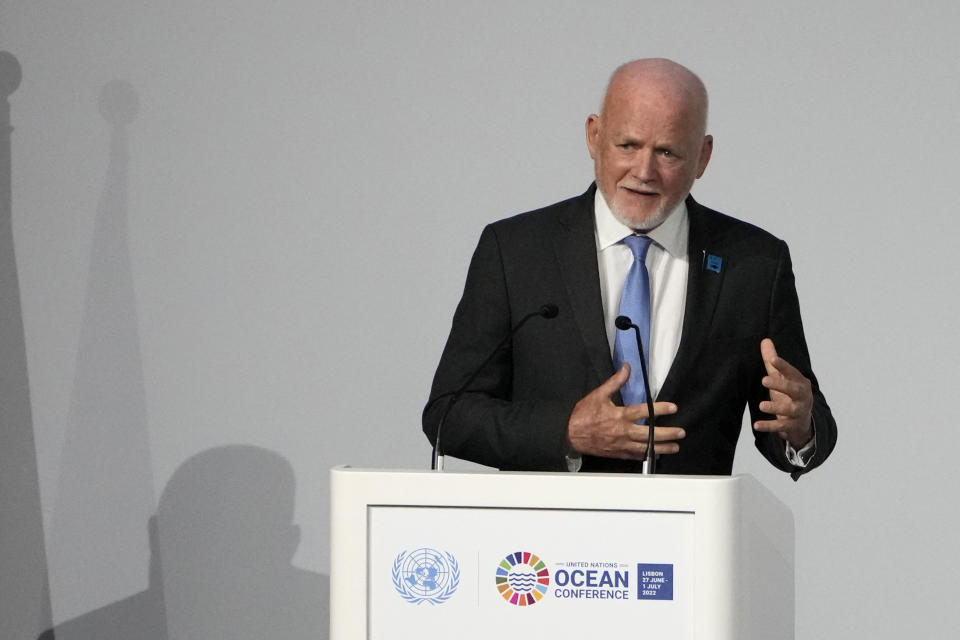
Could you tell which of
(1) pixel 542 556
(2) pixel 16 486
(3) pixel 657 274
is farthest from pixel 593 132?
(2) pixel 16 486

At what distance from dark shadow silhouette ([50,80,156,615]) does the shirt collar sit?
176 cm

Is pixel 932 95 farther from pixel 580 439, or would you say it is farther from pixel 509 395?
pixel 580 439

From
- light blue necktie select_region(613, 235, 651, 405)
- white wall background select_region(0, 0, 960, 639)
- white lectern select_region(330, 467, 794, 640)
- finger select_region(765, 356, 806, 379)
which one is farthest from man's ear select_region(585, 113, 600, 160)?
white wall background select_region(0, 0, 960, 639)

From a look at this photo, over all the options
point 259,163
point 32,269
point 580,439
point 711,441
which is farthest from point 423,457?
point 580,439

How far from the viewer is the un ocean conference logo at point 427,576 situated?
1525mm

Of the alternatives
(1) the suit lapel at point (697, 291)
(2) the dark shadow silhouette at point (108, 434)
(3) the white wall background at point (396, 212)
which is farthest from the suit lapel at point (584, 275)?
(2) the dark shadow silhouette at point (108, 434)

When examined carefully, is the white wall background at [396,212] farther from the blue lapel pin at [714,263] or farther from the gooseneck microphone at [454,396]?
the gooseneck microphone at [454,396]

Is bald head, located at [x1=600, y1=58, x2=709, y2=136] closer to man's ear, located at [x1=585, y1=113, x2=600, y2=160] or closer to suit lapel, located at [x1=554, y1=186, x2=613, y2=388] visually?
man's ear, located at [x1=585, y1=113, x2=600, y2=160]

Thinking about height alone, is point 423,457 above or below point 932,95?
below

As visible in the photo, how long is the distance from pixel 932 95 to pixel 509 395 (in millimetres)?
1771

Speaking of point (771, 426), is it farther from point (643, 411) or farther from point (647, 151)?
point (647, 151)

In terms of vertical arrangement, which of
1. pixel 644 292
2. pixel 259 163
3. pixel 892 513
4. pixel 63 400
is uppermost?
pixel 259 163

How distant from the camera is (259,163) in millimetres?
3484

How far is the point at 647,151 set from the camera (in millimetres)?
2098
